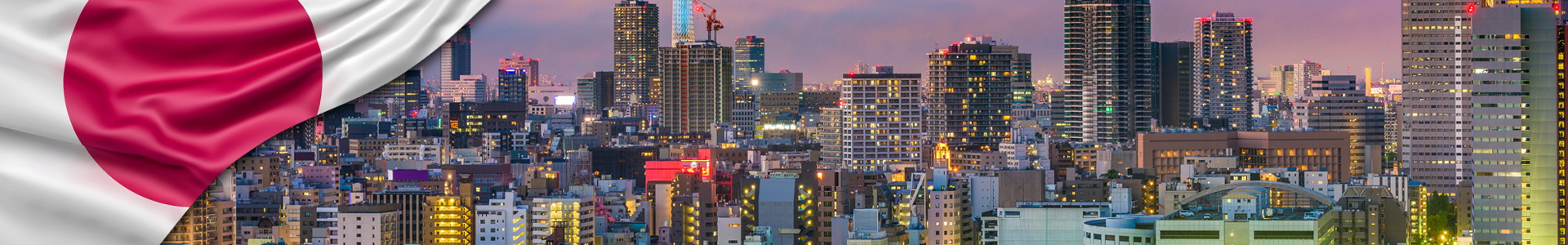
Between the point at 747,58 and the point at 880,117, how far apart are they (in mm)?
11988

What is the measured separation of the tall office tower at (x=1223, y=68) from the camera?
40.0 m

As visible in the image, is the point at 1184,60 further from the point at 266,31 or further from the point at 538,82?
the point at 266,31

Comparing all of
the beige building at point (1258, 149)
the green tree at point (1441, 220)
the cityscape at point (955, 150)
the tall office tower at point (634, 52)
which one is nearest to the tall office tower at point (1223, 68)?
the cityscape at point (955, 150)

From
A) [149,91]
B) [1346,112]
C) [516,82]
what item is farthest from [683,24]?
[149,91]

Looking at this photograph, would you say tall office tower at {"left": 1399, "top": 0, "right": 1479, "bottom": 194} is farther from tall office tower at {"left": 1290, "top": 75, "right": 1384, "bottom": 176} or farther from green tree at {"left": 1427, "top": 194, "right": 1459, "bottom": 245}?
tall office tower at {"left": 1290, "top": 75, "right": 1384, "bottom": 176}

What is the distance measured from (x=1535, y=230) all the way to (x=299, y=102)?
13.4 metres

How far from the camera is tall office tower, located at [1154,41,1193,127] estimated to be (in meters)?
39.9

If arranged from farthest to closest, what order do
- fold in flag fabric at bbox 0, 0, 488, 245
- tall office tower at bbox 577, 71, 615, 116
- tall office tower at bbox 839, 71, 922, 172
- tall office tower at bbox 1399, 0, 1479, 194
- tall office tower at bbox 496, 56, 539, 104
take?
tall office tower at bbox 577, 71, 615, 116 → tall office tower at bbox 496, 56, 539, 104 → tall office tower at bbox 839, 71, 922, 172 → tall office tower at bbox 1399, 0, 1479, 194 → fold in flag fabric at bbox 0, 0, 488, 245

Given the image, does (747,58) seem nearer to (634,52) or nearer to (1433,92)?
(634,52)

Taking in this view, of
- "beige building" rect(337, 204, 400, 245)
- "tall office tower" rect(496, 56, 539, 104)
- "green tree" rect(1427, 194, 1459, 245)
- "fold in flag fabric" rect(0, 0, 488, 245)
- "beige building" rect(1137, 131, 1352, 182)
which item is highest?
"tall office tower" rect(496, 56, 539, 104)

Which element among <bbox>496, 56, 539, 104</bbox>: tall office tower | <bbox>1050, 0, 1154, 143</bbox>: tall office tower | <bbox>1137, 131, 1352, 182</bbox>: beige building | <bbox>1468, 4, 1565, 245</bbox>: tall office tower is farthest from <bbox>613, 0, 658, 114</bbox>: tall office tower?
<bbox>1468, 4, 1565, 245</bbox>: tall office tower

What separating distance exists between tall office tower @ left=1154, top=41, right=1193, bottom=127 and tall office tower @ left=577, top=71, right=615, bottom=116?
14289mm

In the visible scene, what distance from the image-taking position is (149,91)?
126 centimetres

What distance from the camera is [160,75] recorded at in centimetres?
126
